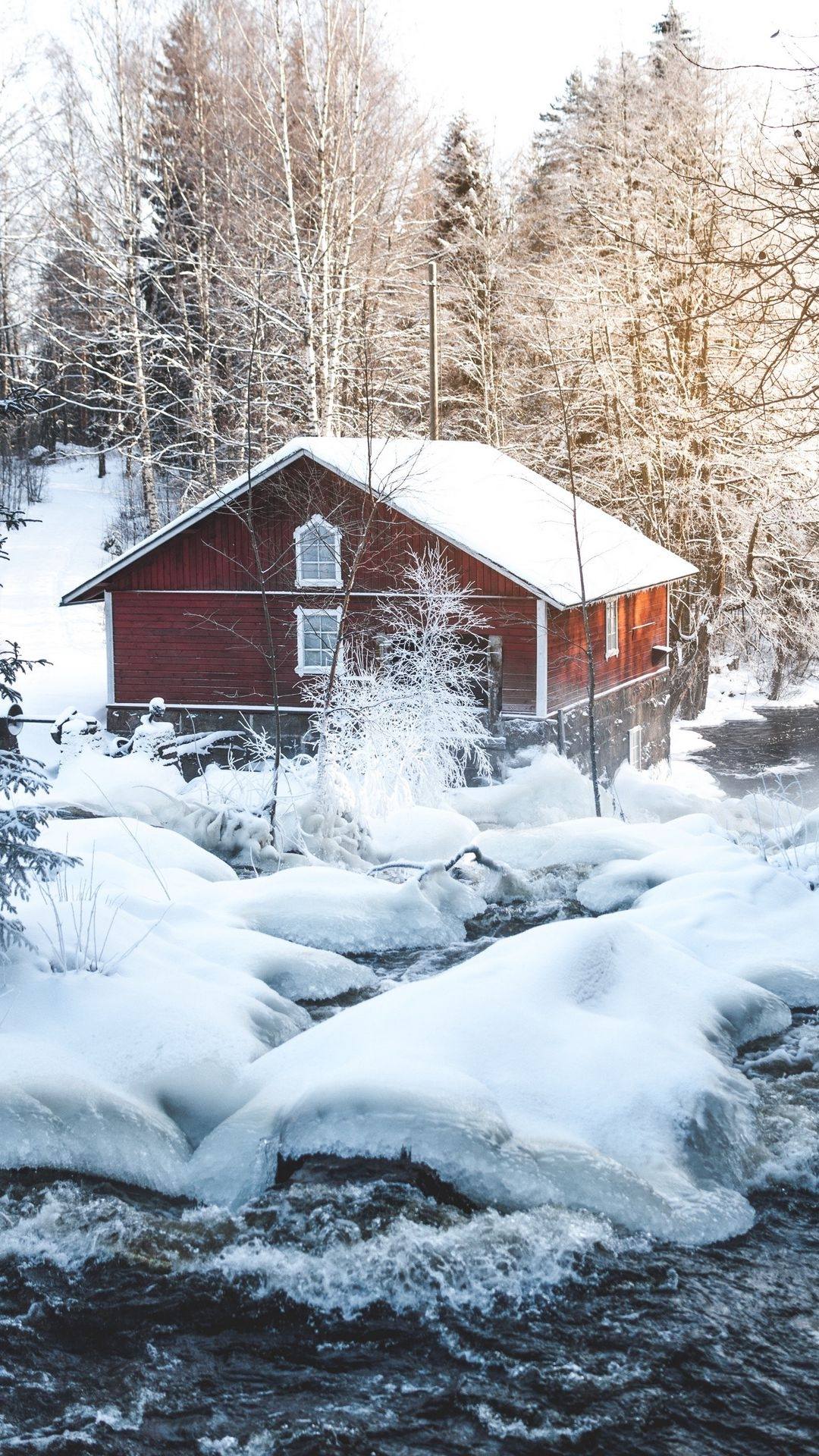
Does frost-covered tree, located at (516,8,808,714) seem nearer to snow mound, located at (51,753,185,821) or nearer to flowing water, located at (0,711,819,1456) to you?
snow mound, located at (51,753,185,821)

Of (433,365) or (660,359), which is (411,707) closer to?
(433,365)

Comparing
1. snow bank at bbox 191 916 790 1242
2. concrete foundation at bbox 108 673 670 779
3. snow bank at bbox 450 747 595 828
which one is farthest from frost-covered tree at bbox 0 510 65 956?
concrete foundation at bbox 108 673 670 779

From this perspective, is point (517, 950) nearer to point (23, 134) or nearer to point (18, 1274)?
point (18, 1274)

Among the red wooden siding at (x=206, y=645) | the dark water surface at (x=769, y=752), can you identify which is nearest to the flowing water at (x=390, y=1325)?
the red wooden siding at (x=206, y=645)

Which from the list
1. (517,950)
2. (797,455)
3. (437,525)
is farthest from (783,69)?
(797,455)

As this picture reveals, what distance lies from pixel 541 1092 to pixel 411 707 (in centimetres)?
1148

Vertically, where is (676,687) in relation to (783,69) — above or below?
below

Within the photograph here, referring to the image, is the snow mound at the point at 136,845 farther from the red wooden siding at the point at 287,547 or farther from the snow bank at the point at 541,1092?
the red wooden siding at the point at 287,547

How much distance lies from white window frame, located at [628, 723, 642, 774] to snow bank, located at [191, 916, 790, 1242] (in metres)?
17.4

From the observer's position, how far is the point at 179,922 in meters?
8.35

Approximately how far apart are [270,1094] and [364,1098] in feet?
1.91

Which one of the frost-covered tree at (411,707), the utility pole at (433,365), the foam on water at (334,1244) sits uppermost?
the utility pole at (433,365)

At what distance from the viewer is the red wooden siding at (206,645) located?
67.4 feet

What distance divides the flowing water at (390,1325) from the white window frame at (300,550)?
574 inches
